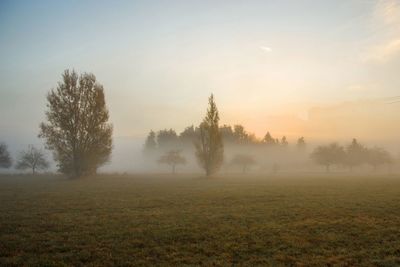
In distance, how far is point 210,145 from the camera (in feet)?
220

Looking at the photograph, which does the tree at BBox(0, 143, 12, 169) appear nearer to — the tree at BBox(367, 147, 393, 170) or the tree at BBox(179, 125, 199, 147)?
the tree at BBox(179, 125, 199, 147)

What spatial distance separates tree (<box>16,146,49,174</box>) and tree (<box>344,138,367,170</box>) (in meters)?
100

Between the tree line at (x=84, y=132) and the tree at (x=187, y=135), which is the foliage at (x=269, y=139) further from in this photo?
the tree line at (x=84, y=132)

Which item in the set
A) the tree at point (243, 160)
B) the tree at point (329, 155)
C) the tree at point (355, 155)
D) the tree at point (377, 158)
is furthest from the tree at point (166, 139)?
the tree at point (377, 158)

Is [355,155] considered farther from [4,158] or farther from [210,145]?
[4,158]

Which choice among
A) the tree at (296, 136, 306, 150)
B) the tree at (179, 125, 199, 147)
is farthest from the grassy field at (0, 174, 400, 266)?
the tree at (296, 136, 306, 150)

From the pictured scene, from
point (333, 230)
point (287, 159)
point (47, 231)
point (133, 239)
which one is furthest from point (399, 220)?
point (287, 159)

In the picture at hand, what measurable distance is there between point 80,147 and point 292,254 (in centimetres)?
5149

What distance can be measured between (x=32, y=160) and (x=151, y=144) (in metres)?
84.7

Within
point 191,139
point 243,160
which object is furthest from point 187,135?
point 243,160

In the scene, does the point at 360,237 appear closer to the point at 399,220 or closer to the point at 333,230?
the point at 333,230

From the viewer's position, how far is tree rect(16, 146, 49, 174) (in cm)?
7619

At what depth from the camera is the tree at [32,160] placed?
3000 inches

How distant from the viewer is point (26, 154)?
76750 millimetres
